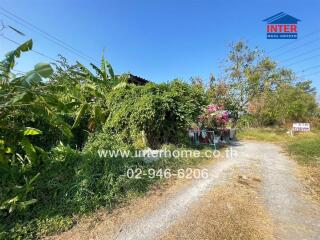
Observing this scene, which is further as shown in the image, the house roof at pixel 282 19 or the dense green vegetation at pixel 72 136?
the house roof at pixel 282 19

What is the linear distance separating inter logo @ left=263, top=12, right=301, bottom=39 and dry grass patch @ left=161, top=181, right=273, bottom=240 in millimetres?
12421

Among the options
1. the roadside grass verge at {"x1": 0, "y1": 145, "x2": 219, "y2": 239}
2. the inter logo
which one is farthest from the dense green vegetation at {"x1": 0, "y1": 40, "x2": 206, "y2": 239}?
the inter logo

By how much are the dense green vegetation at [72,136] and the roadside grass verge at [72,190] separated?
0.02m

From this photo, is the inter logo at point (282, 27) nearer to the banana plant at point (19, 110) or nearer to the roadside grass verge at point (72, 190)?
the roadside grass verge at point (72, 190)

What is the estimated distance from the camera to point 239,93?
18.6 m

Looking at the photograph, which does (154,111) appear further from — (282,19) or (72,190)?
(282,19)

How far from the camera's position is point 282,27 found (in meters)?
13.5

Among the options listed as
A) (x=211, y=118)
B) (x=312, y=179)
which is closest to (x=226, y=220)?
(x=312, y=179)

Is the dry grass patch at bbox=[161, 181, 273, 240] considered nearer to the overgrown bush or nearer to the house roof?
the overgrown bush

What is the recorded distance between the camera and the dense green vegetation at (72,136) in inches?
148

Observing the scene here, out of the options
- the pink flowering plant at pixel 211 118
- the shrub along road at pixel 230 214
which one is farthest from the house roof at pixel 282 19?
the shrub along road at pixel 230 214

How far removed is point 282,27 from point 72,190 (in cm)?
1536

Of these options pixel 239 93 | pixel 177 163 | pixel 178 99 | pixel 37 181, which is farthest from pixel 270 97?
pixel 37 181

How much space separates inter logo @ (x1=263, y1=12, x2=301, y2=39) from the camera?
43.6 feet
